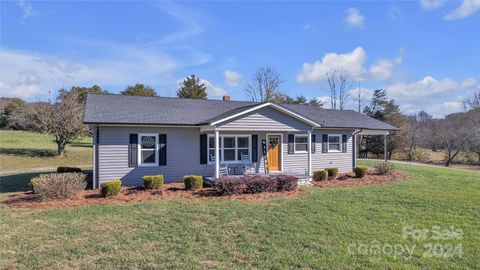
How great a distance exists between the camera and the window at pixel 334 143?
62.0 feet

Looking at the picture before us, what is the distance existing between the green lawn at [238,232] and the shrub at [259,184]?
1284 mm

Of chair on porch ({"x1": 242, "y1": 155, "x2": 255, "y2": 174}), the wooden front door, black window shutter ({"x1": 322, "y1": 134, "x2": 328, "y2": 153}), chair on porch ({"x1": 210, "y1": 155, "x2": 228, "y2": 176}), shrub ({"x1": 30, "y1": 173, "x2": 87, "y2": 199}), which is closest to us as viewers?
shrub ({"x1": 30, "y1": 173, "x2": 87, "y2": 199})

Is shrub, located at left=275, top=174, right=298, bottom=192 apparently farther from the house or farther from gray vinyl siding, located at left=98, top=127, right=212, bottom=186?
gray vinyl siding, located at left=98, top=127, right=212, bottom=186

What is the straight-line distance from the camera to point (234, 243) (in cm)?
651

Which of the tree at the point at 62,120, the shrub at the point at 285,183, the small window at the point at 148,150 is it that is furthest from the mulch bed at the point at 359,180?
the tree at the point at 62,120

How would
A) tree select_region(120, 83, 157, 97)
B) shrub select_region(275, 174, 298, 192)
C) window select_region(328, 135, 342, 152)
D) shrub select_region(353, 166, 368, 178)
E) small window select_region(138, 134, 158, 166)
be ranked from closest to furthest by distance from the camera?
1. shrub select_region(275, 174, 298, 192)
2. small window select_region(138, 134, 158, 166)
3. shrub select_region(353, 166, 368, 178)
4. window select_region(328, 135, 342, 152)
5. tree select_region(120, 83, 157, 97)

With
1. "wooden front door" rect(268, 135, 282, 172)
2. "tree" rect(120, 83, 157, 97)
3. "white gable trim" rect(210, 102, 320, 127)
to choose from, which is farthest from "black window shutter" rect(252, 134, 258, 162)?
"tree" rect(120, 83, 157, 97)

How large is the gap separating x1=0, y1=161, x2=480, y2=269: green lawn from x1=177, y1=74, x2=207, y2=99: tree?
113ft

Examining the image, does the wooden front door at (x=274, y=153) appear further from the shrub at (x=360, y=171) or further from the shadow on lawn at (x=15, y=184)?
the shadow on lawn at (x=15, y=184)

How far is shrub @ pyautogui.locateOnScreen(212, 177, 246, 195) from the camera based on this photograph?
1169cm

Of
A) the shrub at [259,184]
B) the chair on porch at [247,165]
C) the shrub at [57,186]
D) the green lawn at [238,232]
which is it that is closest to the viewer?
the green lawn at [238,232]

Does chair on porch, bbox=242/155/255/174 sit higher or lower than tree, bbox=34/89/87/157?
lower

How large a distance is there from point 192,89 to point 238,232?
38.6 metres

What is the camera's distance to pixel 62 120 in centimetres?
2475
